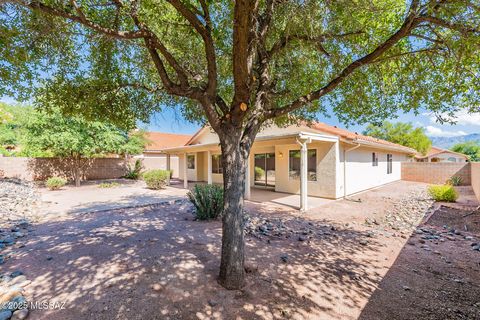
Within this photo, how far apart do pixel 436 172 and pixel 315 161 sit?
39.8ft

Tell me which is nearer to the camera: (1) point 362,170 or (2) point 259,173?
(1) point 362,170

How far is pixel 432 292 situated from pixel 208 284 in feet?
10.6

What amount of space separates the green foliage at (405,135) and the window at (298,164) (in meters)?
26.8

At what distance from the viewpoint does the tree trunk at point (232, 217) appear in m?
3.20

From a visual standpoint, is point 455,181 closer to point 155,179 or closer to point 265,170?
point 265,170

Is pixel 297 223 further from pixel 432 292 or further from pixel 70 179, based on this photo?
pixel 70 179

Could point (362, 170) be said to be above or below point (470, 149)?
below

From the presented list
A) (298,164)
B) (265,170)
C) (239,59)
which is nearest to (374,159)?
(298,164)

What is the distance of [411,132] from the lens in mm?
32344

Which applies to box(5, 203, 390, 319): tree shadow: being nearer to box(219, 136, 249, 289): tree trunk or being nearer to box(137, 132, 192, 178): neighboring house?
box(219, 136, 249, 289): tree trunk

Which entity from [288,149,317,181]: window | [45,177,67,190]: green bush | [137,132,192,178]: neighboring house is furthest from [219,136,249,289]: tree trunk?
[137,132,192,178]: neighboring house

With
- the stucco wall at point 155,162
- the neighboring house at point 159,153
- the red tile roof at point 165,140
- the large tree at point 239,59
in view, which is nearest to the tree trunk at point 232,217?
the large tree at point 239,59

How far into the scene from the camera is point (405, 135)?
32.1 m

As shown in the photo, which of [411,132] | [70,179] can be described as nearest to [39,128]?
[70,179]
